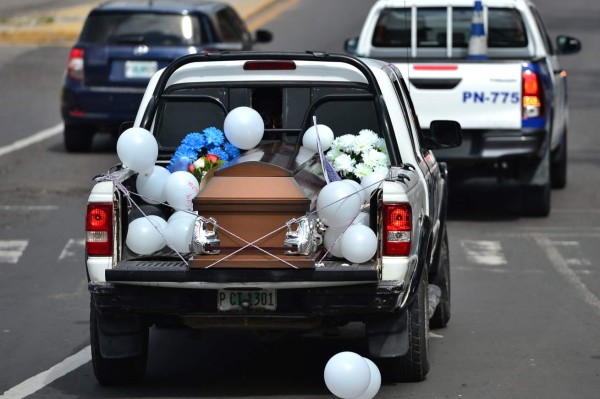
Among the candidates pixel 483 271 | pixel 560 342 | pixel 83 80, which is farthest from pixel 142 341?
pixel 83 80

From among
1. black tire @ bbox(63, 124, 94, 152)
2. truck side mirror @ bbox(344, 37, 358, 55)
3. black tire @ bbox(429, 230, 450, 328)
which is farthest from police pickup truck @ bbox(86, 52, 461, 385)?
black tire @ bbox(63, 124, 94, 152)

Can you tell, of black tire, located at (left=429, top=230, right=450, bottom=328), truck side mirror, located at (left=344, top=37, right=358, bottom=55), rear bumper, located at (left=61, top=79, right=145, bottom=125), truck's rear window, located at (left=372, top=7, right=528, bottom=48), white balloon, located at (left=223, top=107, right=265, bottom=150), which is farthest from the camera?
rear bumper, located at (left=61, top=79, right=145, bottom=125)

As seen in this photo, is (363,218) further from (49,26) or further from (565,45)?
(49,26)

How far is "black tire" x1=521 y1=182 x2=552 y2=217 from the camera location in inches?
587

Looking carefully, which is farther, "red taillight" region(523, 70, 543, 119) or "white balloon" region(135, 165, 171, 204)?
"red taillight" region(523, 70, 543, 119)

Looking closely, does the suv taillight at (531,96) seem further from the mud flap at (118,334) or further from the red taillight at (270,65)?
the mud flap at (118,334)

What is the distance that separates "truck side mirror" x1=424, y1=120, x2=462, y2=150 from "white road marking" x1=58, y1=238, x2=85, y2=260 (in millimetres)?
4358

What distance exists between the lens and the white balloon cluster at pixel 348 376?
7562 mm

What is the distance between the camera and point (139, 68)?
1870 cm

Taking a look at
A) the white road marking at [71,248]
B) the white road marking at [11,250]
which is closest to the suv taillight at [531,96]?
the white road marking at [71,248]

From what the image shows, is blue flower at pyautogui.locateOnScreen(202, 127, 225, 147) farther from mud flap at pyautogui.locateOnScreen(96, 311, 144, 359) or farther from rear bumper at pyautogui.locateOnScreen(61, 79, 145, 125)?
rear bumper at pyautogui.locateOnScreen(61, 79, 145, 125)

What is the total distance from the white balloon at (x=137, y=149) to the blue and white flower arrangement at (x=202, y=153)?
234 mm

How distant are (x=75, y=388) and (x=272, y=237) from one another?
1491 millimetres

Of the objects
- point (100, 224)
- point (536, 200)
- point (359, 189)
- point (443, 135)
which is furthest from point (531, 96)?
point (100, 224)
